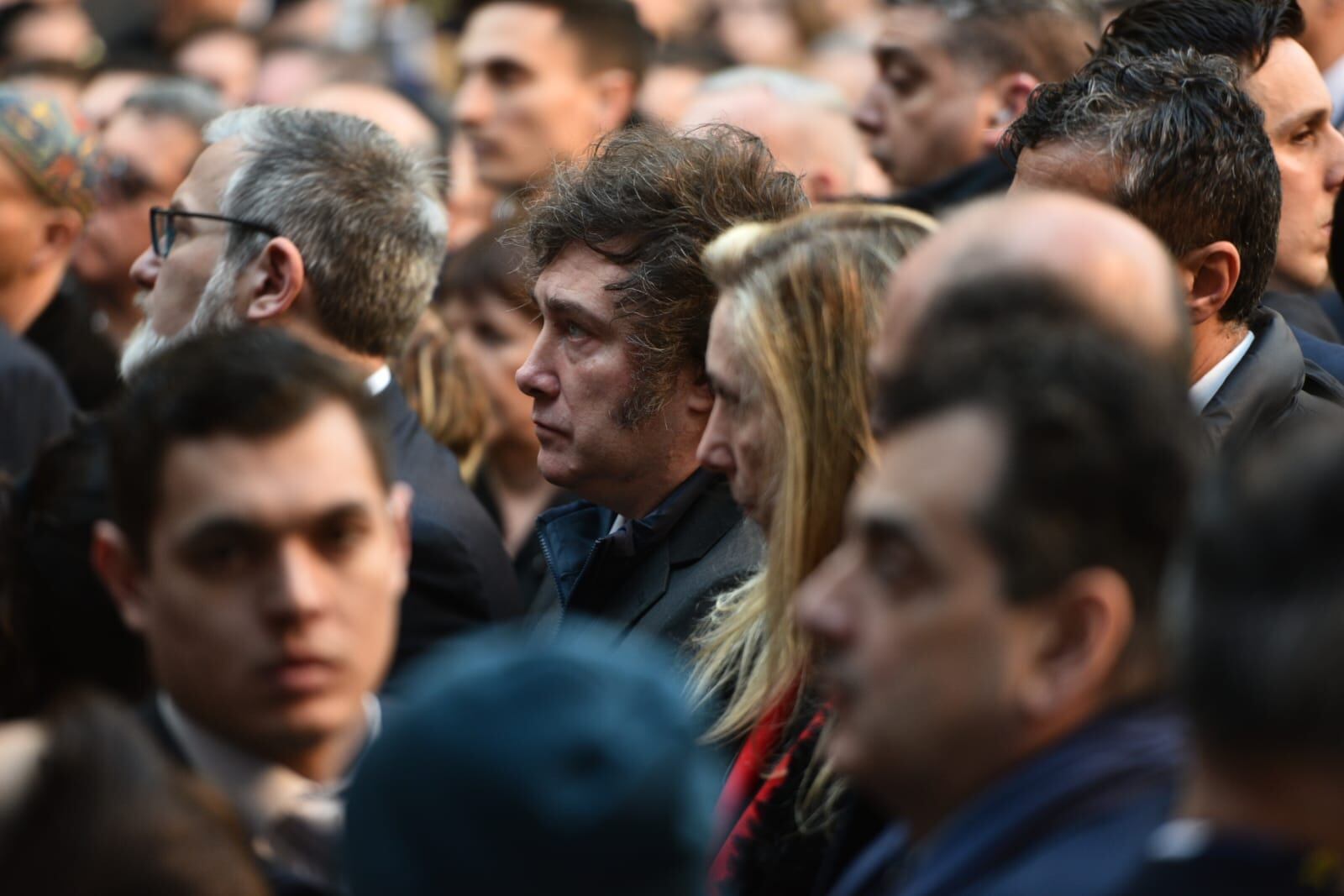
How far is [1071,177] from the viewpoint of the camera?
135 inches

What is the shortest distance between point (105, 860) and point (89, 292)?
224 inches

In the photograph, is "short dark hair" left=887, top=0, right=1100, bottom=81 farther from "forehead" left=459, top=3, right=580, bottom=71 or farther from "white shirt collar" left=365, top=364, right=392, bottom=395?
"white shirt collar" left=365, top=364, right=392, bottom=395

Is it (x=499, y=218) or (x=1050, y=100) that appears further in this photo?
(x=499, y=218)

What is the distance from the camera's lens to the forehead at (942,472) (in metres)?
1.91

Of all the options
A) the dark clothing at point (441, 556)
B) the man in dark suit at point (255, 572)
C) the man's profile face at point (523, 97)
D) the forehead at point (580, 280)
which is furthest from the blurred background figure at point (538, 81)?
the man in dark suit at point (255, 572)

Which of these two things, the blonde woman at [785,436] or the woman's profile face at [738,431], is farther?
the woman's profile face at [738,431]

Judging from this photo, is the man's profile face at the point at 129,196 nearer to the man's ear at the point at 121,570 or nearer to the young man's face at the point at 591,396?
the young man's face at the point at 591,396

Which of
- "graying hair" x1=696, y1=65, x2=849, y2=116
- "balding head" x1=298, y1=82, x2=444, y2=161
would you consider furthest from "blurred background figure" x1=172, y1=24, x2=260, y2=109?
"graying hair" x1=696, y1=65, x2=849, y2=116

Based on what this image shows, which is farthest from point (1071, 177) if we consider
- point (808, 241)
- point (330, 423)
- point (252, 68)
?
point (252, 68)

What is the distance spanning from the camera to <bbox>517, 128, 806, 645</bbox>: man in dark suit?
12.3ft

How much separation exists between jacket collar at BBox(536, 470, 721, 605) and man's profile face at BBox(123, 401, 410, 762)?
4.00 ft

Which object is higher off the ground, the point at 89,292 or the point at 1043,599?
the point at 1043,599

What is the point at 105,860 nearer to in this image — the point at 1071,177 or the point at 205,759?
the point at 205,759

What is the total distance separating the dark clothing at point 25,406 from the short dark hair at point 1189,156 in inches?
121
